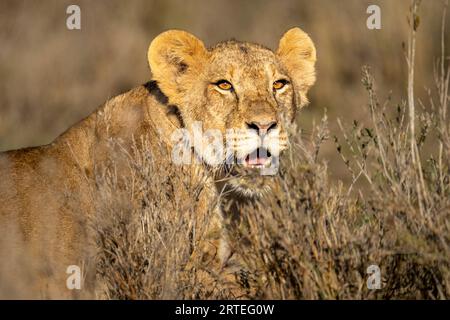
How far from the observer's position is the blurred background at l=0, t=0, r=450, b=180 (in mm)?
10492

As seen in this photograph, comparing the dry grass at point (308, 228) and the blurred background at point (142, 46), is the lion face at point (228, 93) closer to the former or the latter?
the dry grass at point (308, 228)

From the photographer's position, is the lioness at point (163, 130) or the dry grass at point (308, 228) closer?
the dry grass at point (308, 228)

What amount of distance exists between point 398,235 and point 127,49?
333 inches

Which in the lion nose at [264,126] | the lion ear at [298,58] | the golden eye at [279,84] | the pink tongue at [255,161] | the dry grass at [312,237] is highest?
the lion ear at [298,58]

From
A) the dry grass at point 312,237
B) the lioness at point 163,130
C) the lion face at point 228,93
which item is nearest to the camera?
the dry grass at point 312,237

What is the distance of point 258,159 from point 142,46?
294 inches

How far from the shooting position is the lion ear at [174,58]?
18.5 ft

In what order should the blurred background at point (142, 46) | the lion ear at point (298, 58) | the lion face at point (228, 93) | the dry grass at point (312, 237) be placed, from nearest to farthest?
the dry grass at point (312, 237), the lion face at point (228, 93), the lion ear at point (298, 58), the blurred background at point (142, 46)

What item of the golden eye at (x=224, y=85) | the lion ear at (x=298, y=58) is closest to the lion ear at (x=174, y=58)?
the golden eye at (x=224, y=85)

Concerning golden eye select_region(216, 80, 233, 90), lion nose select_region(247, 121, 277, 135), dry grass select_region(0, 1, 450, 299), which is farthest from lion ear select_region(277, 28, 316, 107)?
dry grass select_region(0, 1, 450, 299)

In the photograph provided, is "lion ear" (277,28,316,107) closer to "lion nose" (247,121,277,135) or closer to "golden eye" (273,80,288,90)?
"golden eye" (273,80,288,90)

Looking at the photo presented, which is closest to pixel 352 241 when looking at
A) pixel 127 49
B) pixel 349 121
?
pixel 349 121

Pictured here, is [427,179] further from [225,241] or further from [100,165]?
[100,165]

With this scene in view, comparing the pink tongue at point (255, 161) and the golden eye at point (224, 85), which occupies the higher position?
the golden eye at point (224, 85)
